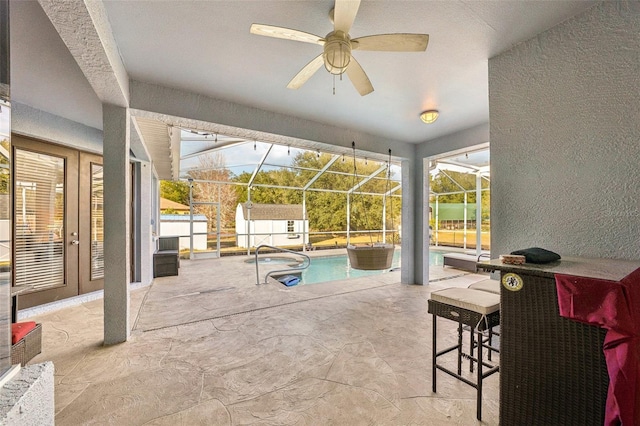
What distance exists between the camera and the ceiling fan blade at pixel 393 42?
6.03ft

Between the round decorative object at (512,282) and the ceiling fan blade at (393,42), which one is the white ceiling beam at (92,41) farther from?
the round decorative object at (512,282)

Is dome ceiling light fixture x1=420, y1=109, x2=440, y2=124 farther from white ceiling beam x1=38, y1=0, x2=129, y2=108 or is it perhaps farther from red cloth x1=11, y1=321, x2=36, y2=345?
red cloth x1=11, y1=321, x2=36, y2=345

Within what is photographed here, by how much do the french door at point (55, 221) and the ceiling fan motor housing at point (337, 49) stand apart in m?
4.28

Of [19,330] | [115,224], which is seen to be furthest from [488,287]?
[19,330]

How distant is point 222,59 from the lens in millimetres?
2600

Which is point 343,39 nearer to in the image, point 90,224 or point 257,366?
point 257,366

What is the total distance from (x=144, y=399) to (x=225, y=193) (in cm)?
1023

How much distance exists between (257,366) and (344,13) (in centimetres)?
279

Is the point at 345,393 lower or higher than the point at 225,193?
lower

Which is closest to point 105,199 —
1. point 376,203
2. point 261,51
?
point 261,51

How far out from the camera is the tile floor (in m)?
1.87

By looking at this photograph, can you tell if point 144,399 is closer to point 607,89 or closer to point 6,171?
point 6,171

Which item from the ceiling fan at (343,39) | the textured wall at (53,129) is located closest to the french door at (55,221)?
the textured wall at (53,129)

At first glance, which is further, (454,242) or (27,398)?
(454,242)
